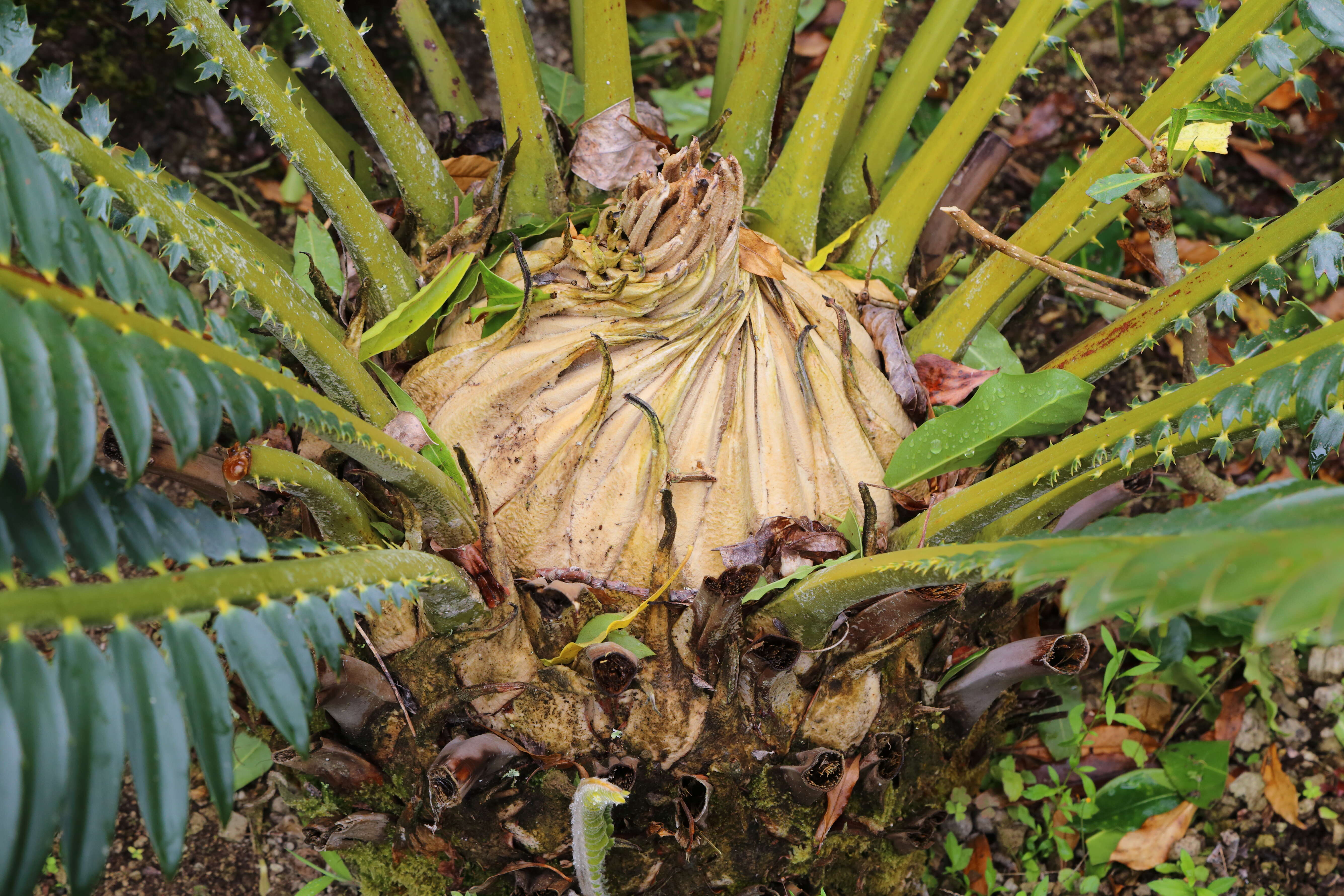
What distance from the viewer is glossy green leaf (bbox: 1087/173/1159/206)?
0.90 m

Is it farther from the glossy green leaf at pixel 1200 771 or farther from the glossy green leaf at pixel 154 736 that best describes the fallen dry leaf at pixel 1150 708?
the glossy green leaf at pixel 154 736

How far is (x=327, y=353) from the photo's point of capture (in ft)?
3.01

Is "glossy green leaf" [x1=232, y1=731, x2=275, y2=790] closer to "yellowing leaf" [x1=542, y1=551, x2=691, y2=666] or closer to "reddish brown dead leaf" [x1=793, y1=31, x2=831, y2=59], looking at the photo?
"yellowing leaf" [x1=542, y1=551, x2=691, y2=666]

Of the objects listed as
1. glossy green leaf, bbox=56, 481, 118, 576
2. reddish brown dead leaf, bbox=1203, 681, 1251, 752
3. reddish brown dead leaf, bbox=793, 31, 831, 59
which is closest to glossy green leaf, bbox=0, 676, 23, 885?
glossy green leaf, bbox=56, 481, 118, 576

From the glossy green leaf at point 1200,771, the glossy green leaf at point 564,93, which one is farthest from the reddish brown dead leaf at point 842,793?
the glossy green leaf at point 564,93

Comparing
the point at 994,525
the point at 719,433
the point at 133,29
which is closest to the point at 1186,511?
the point at 994,525

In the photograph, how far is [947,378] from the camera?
1.15 metres

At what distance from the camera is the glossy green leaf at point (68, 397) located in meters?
0.50

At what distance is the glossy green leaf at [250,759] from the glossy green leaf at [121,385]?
3.30 ft

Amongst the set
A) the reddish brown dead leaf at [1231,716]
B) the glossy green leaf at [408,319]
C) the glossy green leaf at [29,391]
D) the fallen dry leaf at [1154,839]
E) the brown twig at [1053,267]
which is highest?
the glossy green leaf at [408,319]

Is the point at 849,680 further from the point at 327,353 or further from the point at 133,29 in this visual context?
the point at 133,29

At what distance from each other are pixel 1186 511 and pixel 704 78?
1727 millimetres

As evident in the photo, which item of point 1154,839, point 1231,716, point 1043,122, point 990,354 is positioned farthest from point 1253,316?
point 1154,839

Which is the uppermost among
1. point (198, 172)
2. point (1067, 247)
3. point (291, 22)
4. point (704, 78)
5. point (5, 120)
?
point (291, 22)
